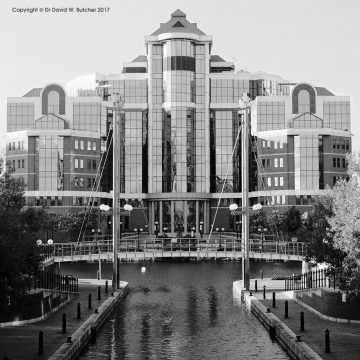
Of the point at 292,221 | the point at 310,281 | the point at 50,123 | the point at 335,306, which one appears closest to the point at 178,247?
the point at 292,221

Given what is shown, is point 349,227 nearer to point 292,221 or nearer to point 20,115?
point 292,221

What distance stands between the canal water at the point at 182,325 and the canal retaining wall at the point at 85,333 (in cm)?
47

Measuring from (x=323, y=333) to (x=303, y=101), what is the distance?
389 feet

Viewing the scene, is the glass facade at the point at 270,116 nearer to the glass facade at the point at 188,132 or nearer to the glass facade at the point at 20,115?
the glass facade at the point at 188,132

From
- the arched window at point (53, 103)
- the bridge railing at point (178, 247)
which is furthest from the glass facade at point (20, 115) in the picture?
the bridge railing at point (178, 247)

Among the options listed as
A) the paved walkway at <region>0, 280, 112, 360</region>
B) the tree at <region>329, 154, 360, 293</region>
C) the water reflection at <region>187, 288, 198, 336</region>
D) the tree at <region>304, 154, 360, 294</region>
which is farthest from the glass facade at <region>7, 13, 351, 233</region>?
the tree at <region>329, 154, 360, 293</region>

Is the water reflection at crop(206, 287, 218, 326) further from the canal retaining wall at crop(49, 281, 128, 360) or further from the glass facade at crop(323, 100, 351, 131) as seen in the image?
the glass facade at crop(323, 100, 351, 131)

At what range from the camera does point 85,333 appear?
36125 millimetres

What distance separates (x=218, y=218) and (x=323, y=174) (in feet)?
77.3

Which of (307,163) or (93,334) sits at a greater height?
(307,163)

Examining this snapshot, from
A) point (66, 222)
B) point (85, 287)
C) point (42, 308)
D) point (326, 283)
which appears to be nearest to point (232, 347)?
point (42, 308)

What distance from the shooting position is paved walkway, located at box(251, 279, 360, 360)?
31.2 meters

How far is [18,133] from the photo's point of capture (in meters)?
144

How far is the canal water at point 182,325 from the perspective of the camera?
34.7 m
